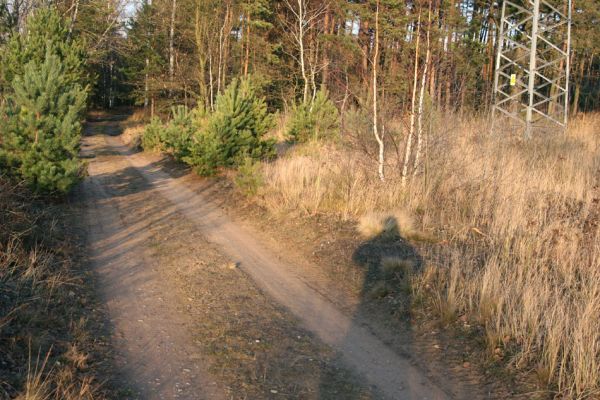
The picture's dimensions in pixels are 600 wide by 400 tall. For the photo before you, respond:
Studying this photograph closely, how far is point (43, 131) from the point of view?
33.7 feet

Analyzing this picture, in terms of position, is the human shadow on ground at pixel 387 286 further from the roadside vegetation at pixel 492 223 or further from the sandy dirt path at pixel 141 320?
the sandy dirt path at pixel 141 320

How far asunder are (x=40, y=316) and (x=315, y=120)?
1379 cm

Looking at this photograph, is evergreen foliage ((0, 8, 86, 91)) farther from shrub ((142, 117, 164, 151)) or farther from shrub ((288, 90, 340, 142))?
shrub ((288, 90, 340, 142))

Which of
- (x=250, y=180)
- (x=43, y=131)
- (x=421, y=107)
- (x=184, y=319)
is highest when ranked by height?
(x=421, y=107)

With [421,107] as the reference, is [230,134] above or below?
below

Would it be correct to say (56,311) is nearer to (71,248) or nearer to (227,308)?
(227,308)

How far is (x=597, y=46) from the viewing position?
27141 mm

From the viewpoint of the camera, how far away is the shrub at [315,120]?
1759 cm

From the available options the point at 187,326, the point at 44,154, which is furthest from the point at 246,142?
the point at 187,326

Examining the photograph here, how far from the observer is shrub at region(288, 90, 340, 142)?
57.7ft

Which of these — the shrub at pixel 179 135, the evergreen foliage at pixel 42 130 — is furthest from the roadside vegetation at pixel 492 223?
the shrub at pixel 179 135

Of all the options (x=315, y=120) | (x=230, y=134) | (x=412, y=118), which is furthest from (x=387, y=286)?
(x=315, y=120)

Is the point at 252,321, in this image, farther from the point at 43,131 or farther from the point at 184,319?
the point at 43,131

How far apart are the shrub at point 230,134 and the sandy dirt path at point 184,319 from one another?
12.2ft
